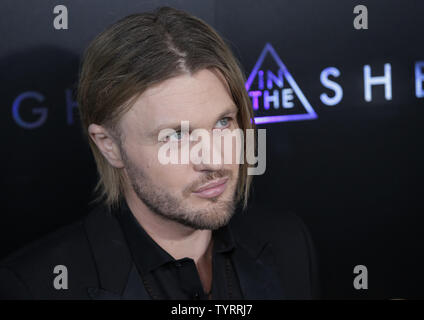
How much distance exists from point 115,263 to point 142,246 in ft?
0.31

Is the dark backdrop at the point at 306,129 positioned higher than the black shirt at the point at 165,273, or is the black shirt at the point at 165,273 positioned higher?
the dark backdrop at the point at 306,129

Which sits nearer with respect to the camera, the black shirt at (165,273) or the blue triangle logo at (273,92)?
the black shirt at (165,273)

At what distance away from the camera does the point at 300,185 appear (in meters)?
1.82

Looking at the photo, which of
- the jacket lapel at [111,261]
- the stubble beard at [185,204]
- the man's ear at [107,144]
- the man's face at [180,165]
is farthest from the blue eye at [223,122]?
the jacket lapel at [111,261]

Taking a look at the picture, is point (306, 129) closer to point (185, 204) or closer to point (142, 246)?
point (185, 204)

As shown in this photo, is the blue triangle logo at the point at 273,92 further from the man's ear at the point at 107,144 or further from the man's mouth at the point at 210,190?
the man's ear at the point at 107,144

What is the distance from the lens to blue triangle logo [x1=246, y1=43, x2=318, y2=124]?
5.67 ft

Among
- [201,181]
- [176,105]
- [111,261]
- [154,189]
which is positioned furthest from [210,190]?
[111,261]

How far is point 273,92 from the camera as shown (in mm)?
1738

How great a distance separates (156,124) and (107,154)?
249 millimetres

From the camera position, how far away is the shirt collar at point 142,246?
4.37 ft

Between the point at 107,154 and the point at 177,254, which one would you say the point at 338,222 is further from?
the point at 107,154
